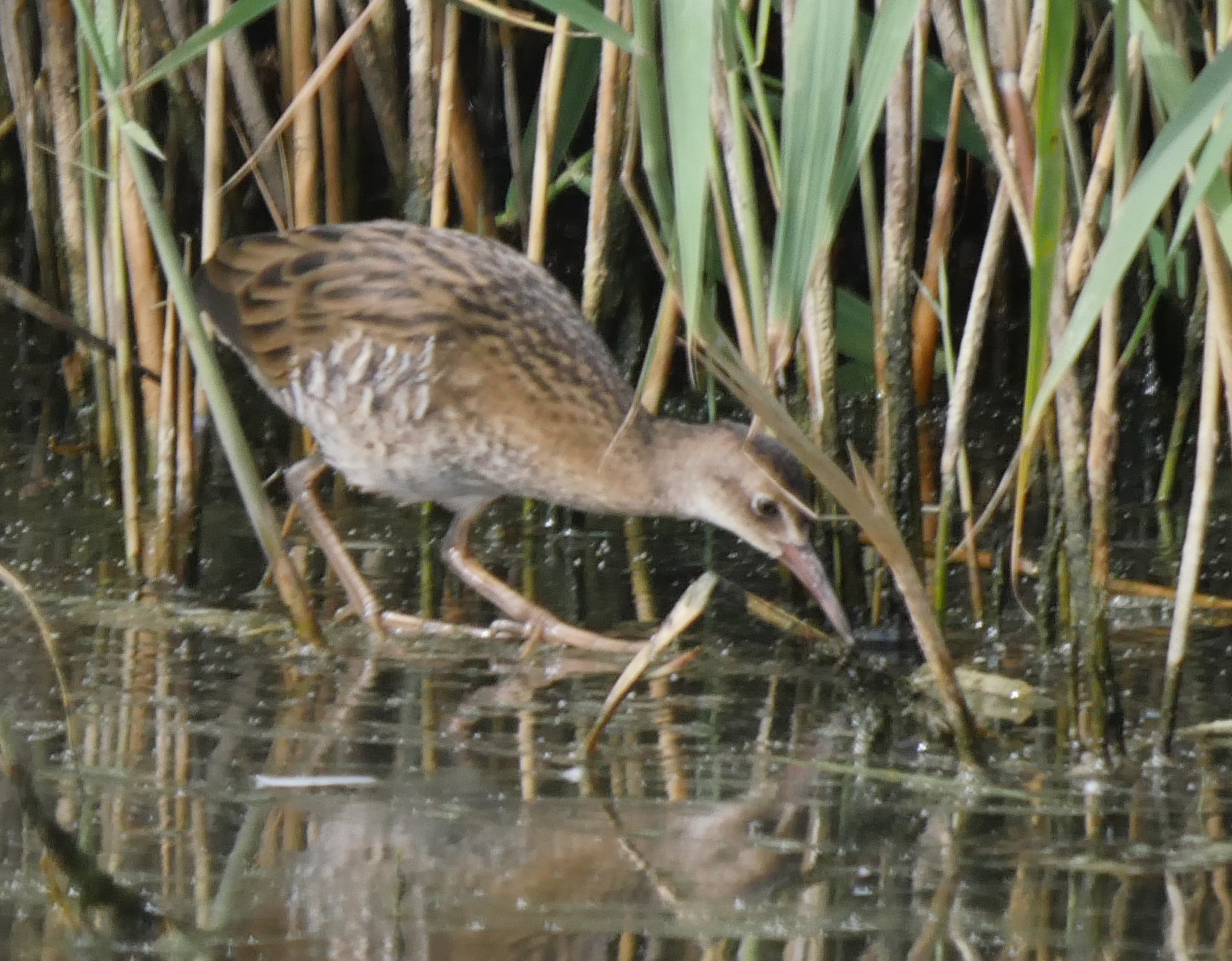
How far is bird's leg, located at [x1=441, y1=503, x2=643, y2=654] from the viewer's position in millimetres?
4191

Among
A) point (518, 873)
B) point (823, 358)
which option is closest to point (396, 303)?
point (823, 358)

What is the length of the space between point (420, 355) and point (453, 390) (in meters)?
0.11

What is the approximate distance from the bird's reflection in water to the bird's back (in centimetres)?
134

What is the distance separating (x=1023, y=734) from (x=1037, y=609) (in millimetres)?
513

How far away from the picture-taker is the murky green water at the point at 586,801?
2.54 meters

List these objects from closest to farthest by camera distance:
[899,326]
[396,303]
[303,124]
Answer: [899,326]
[396,303]
[303,124]

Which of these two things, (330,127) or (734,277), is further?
(330,127)

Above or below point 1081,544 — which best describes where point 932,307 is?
above

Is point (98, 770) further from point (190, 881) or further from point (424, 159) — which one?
point (424, 159)

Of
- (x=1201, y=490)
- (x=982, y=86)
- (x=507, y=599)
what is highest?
(x=982, y=86)

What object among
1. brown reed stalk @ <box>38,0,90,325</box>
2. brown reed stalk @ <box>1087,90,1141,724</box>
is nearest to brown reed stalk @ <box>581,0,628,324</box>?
brown reed stalk @ <box>38,0,90,325</box>

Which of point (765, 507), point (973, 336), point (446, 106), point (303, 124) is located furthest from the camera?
point (303, 124)

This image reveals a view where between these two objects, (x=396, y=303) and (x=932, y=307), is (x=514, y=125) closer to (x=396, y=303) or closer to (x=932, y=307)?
(x=396, y=303)

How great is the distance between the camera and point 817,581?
13.5 ft
